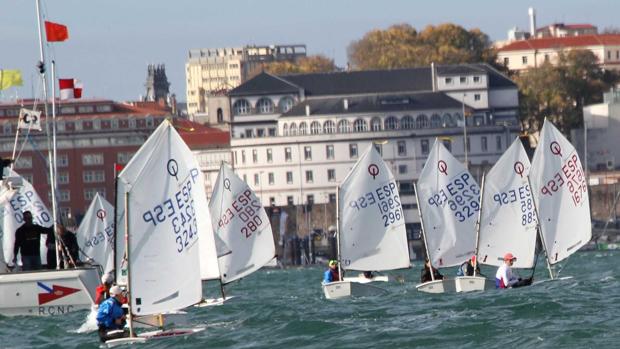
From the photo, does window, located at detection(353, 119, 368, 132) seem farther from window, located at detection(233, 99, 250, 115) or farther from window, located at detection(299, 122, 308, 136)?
window, located at detection(233, 99, 250, 115)

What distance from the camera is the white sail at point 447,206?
61.6 meters

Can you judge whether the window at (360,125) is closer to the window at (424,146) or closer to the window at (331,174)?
the window at (331,174)

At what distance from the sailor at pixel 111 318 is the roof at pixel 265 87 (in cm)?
13808

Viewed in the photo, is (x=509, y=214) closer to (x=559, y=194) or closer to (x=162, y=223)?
(x=559, y=194)

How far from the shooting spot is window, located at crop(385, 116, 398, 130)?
168 m

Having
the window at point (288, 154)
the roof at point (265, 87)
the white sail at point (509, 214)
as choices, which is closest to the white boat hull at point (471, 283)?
the white sail at point (509, 214)

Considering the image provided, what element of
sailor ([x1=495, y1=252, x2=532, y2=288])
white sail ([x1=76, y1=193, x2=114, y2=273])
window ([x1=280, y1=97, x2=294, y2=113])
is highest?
window ([x1=280, y1=97, x2=294, y2=113])

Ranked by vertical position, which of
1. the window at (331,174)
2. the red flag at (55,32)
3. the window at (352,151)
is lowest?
the window at (331,174)

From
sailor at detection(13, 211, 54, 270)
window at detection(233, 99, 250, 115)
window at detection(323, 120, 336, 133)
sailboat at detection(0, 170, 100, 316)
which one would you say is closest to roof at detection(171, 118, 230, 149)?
window at detection(233, 99, 250, 115)

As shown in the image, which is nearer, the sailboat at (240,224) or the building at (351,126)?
the sailboat at (240,224)

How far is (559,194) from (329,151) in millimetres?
108012

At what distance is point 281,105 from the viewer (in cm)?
17850

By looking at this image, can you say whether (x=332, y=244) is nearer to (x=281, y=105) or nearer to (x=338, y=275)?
(x=281, y=105)

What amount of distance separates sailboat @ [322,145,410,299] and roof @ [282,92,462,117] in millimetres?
108054
